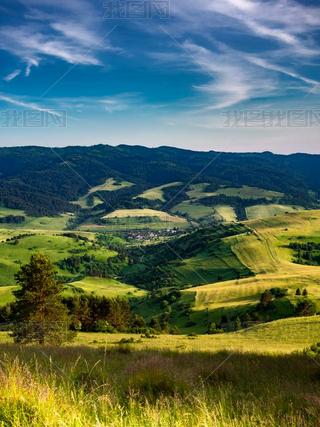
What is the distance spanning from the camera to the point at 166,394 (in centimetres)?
991

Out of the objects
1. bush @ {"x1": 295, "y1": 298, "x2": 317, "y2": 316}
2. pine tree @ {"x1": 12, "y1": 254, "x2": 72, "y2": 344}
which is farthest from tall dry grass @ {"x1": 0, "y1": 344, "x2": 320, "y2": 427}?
bush @ {"x1": 295, "y1": 298, "x2": 317, "y2": 316}

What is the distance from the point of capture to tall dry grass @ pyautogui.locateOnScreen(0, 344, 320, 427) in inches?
271

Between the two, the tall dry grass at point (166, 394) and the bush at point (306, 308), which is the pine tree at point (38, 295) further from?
the bush at point (306, 308)

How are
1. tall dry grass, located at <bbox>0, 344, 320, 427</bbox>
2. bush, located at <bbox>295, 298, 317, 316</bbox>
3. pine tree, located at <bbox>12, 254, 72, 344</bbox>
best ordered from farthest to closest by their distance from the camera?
1. bush, located at <bbox>295, 298, 317, 316</bbox>
2. pine tree, located at <bbox>12, 254, 72, 344</bbox>
3. tall dry grass, located at <bbox>0, 344, 320, 427</bbox>

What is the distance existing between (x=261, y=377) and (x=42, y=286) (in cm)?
3834

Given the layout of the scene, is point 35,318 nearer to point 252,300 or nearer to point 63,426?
point 63,426

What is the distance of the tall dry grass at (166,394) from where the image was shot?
6887 mm

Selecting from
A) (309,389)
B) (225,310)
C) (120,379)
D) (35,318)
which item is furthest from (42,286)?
(225,310)

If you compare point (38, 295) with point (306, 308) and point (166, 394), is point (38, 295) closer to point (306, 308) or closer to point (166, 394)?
point (166, 394)

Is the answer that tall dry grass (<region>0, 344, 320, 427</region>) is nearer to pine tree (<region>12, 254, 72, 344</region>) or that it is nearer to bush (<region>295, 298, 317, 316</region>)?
pine tree (<region>12, 254, 72, 344</region>)

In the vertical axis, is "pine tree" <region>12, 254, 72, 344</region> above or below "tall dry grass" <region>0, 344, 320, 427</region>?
below

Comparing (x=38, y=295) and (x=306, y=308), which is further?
(x=306, y=308)

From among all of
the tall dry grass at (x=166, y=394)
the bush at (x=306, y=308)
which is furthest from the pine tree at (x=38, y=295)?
the bush at (x=306, y=308)

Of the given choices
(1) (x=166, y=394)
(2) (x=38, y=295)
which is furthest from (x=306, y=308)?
(1) (x=166, y=394)
